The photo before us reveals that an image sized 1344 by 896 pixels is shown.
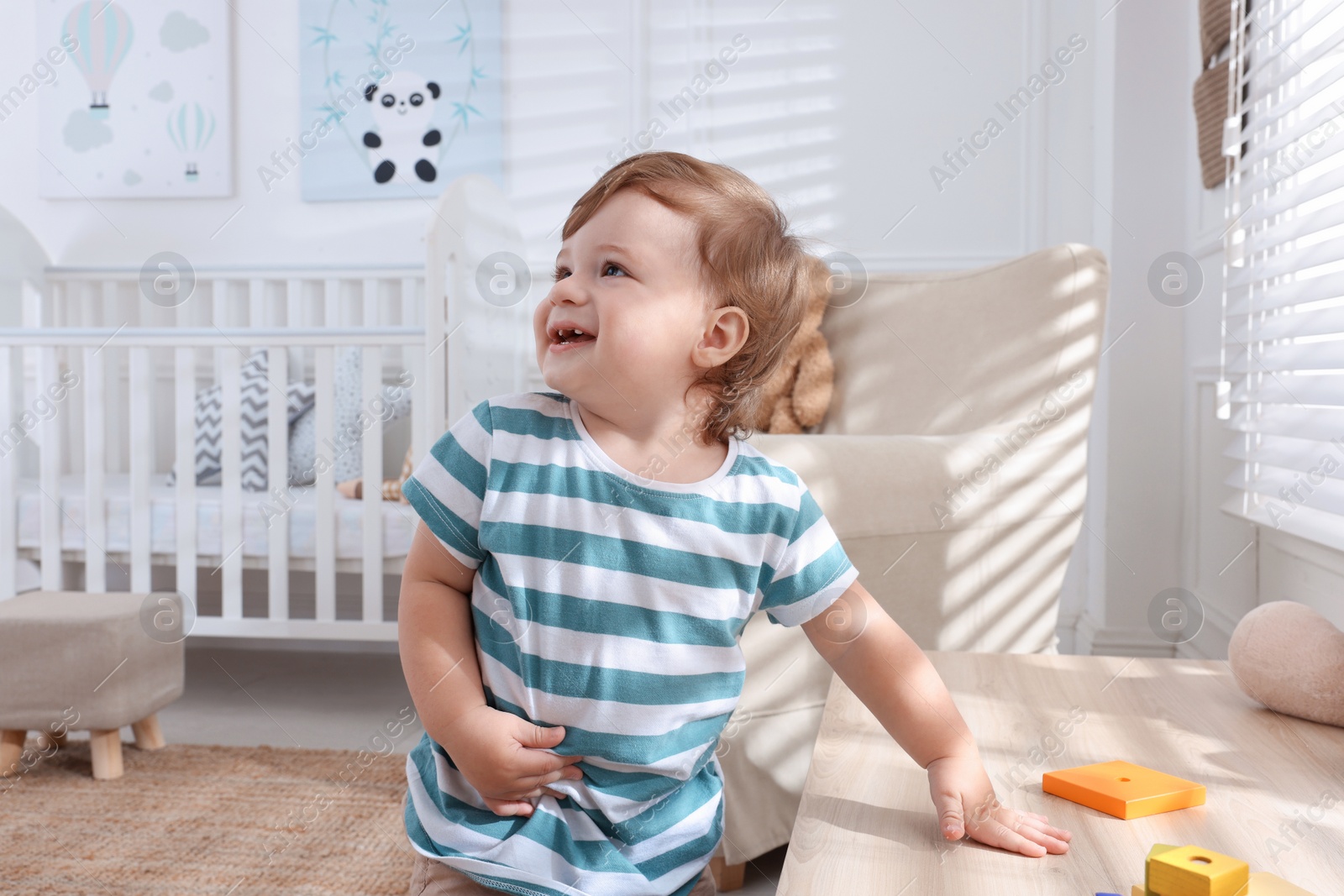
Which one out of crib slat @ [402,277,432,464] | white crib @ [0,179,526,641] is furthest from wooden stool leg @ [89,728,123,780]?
crib slat @ [402,277,432,464]

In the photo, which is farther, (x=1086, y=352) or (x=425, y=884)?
(x=1086, y=352)

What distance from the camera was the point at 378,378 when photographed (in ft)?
5.99

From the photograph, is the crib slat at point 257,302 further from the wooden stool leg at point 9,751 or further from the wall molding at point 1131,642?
the wall molding at point 1131,642

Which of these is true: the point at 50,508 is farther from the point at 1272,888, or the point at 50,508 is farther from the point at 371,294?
the point at 1272,888

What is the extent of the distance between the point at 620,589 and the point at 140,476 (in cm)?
158

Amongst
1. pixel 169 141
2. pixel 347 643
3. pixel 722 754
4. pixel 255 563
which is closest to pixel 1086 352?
pixel 722 754

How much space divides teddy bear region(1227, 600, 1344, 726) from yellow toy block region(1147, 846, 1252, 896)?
38cm

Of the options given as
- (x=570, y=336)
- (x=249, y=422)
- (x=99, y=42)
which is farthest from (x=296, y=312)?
(x=570, y=336)

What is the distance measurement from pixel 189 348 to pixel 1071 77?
2.00 meters

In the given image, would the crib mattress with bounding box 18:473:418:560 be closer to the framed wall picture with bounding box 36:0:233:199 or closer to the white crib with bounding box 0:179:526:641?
the white crib with bounding box 0:179:526:641

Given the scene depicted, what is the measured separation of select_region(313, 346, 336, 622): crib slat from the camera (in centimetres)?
181

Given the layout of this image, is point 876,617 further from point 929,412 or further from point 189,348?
point 189,348

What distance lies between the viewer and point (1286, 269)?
4.39ft

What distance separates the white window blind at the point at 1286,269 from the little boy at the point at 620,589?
2.90 feet
